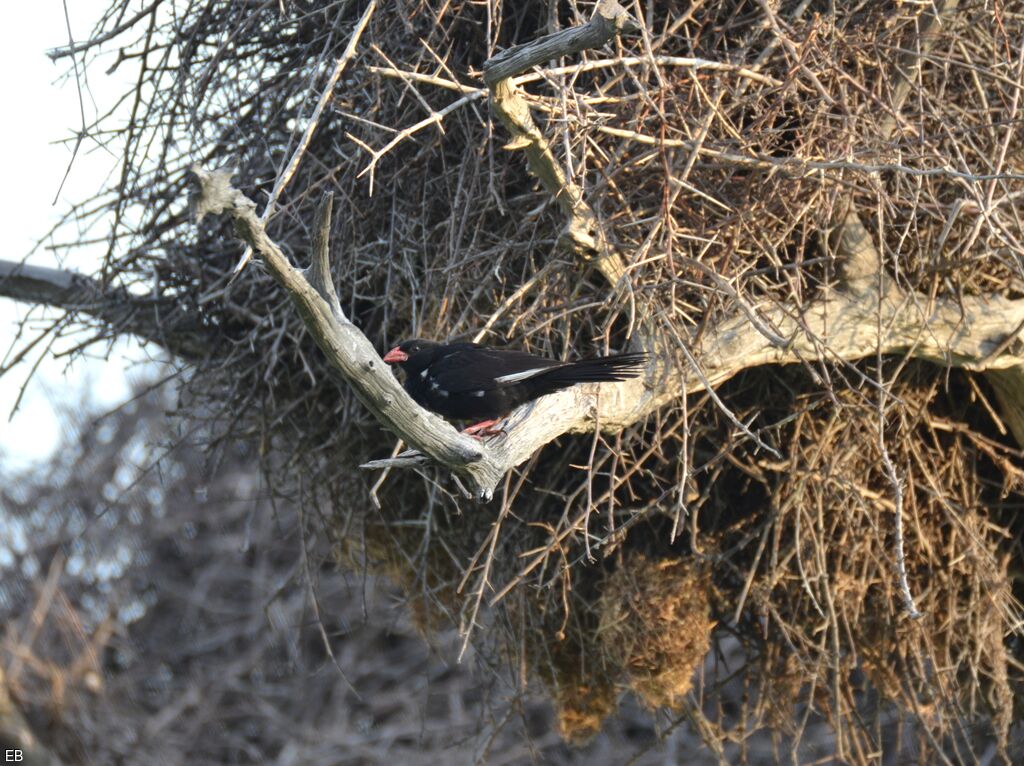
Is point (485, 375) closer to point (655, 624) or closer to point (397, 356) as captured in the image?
point (397, 356)

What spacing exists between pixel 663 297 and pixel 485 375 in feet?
1.35

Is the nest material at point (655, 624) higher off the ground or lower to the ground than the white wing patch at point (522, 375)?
lower

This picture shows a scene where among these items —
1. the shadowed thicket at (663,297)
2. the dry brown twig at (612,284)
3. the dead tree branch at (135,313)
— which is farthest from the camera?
the dead tree branch at (135,313)

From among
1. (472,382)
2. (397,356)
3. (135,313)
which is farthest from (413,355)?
(135,313)

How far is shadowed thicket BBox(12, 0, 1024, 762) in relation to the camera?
2.71 meters

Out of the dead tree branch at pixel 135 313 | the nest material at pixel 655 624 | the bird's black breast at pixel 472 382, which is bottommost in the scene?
the nest material at pixel 655 624

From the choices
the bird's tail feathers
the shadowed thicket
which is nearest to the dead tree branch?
the shadowed thicket

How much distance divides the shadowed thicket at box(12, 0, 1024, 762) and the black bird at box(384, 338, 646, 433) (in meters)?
0.11

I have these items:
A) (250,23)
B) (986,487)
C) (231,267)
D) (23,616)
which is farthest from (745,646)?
(23,616)

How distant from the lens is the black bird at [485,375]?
2359 millimetres

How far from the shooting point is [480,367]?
2.59m

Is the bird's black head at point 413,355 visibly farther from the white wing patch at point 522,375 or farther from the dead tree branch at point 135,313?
the dead tree branch at point 135,313

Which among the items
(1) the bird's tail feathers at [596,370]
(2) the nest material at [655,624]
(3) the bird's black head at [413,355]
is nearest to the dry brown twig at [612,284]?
(1) the bird's tail feathers at [596,370]

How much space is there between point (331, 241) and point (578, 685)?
131 cm
